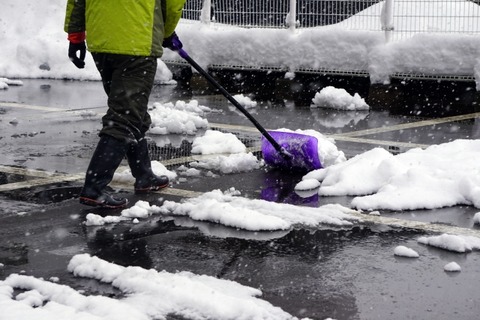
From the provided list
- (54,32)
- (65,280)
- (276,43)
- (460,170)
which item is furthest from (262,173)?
(54,32)

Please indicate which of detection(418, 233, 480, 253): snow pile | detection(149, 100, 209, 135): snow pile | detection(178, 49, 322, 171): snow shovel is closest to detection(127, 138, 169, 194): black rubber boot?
detection(178, 49, 322, 171): snow shovel

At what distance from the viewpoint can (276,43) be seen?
13.4 metres

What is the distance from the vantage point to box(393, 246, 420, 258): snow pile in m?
4.71

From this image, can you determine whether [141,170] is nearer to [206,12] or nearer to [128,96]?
[128,96]

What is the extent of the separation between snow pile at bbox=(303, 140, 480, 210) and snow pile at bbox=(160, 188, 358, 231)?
337 mm

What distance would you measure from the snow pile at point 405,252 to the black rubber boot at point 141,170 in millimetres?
2002

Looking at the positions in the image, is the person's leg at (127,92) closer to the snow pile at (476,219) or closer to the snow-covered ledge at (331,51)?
the snow pile at (476,219)

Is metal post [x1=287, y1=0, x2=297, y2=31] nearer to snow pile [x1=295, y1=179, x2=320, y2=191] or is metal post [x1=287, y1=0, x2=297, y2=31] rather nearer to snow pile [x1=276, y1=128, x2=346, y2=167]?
snow pile [x1=276, y1=128, x2=346, y2=167]

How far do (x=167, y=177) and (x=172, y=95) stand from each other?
5.87 m

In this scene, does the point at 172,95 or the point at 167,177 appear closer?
the point at 167,177

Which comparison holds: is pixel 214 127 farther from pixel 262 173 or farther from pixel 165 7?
pixel 165 7

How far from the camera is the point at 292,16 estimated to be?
1330cm

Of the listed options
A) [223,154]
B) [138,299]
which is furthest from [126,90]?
[138,299]

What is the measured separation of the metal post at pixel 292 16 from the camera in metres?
13.3
